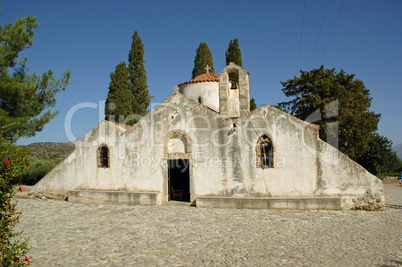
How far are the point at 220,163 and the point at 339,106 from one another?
50.4 feet

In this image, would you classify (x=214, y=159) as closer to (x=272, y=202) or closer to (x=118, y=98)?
(x=272, y=202)

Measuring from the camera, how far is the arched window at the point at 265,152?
11805 mm

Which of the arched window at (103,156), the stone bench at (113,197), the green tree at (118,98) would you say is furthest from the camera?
the green tree at (118,98)

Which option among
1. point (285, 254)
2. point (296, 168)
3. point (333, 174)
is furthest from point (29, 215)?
point (333, 174)

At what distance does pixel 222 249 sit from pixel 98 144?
9248 millimetres

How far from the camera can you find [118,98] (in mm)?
25609

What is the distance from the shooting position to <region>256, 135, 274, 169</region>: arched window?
465 inches

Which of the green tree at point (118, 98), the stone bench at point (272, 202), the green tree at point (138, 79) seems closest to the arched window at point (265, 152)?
the stone bench at point (272, 202)

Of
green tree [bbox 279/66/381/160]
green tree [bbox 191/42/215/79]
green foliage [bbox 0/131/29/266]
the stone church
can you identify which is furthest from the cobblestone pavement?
green tree [bbox 191/42/215/79]

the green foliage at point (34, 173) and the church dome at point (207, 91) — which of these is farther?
the green foliage at point (34, 173)

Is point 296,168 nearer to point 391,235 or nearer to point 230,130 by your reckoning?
point 230,130

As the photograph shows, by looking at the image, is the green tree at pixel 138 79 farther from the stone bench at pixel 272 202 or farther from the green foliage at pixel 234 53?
the stone bench at pixel 272 202

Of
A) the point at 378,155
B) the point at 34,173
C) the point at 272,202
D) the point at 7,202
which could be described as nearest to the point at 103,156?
the point at 272,202

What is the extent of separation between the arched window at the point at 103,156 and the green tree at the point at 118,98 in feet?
35.9
